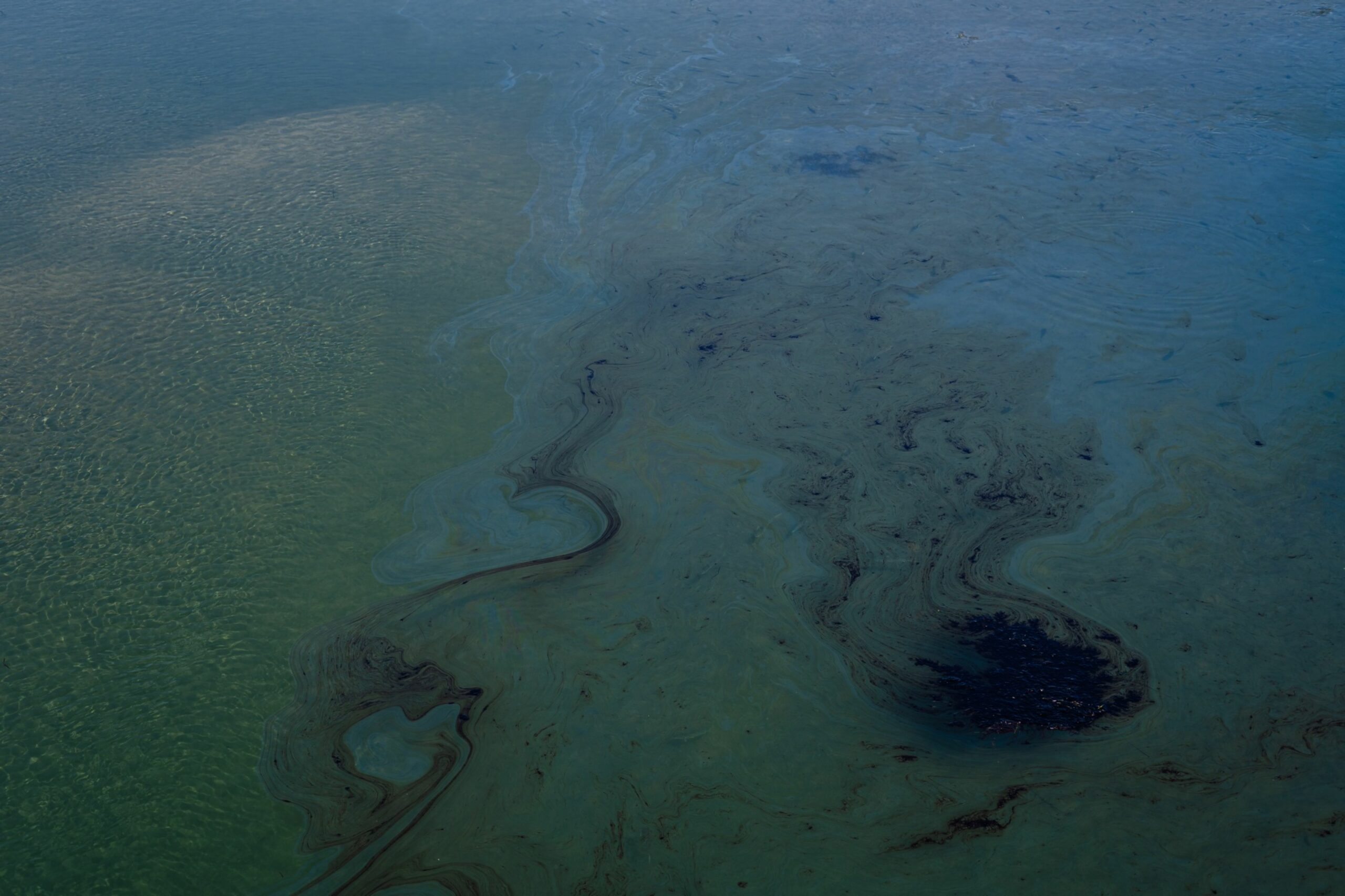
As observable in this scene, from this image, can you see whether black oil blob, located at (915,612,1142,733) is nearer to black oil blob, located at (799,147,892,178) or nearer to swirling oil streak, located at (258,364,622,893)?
swirling oil streak, located at (258,364,622,893)

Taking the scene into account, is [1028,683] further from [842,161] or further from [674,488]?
[842,161]

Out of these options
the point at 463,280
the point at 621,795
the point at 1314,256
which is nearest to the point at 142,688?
the point at 621,795

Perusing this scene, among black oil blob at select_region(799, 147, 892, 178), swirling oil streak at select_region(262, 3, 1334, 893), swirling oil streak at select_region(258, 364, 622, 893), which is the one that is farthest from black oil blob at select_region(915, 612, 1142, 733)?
black oil blob at select_region(799, 147, 892, 178)

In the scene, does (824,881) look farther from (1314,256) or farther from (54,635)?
(1314,256)

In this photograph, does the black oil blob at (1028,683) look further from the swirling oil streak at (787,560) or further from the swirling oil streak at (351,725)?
the swirling oil streak at (351,725)

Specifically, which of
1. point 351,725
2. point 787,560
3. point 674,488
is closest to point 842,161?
point 674,488
